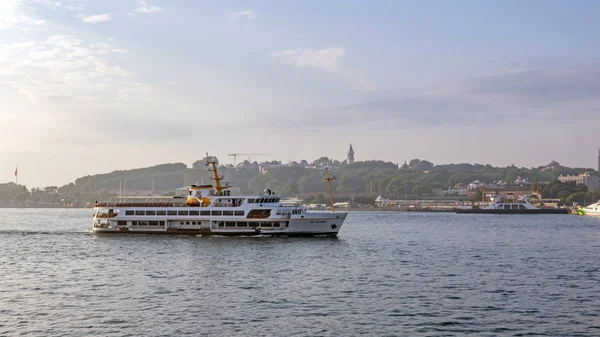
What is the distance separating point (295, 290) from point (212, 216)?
4556 cm

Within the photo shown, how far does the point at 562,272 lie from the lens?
5912 cm

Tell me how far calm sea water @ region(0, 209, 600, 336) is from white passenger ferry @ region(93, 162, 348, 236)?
674cm

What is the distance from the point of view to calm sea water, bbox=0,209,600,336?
121 feet

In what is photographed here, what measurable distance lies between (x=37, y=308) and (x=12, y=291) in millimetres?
7966

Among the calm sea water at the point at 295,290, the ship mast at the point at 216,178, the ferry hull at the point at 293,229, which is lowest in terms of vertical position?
the calm sea water at the point at 295,290

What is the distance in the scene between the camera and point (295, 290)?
48.6 meters

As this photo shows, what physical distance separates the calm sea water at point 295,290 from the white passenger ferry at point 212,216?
6.74 metres

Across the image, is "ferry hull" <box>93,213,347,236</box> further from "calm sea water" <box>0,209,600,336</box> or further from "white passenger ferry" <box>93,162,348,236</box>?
"calm sea water" <box>0,209,600,336</box>

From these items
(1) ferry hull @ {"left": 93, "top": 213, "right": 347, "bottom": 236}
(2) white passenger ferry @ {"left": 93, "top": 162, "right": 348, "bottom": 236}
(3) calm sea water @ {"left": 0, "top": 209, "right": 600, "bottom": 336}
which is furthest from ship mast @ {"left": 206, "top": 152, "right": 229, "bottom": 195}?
(3) calm sea water @ {"left": 0, "top": 209, "right": 600, "bottom": 336}

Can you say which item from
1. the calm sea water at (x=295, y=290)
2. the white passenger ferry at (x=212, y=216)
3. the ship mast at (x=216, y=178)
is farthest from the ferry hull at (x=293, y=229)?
the calm sea water at (x=295, y=290)

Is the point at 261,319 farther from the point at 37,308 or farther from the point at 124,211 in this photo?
the point at 124,211

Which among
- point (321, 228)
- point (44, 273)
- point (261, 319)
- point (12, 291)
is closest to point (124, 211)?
point (321, 228)

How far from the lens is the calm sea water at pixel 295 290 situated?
36875 mm

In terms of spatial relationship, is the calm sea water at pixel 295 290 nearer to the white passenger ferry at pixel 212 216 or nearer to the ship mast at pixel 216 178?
the white passenger ferry at pixel 212 216
